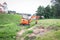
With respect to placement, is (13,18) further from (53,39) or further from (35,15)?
(53,39)

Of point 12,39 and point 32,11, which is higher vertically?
point 32,11

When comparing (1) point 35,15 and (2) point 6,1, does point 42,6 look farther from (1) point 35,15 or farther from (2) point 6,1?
(2) point 6,1

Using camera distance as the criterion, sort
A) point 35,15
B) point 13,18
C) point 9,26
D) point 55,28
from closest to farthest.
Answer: point 55,28 → point 9,26 → point 13,18 → point 35,15

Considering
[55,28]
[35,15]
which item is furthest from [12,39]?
[35,15]

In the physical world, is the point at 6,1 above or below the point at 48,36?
above

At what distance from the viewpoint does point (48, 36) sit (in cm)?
447

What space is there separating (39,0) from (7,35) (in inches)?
163

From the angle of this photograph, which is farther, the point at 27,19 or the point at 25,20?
the point at 27,19

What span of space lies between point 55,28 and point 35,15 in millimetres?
3656

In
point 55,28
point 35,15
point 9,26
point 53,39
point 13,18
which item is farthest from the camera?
point 35,15

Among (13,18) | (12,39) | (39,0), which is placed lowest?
(12,39)

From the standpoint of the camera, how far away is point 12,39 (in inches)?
231

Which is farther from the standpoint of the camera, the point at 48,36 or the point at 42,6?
the point at 42,6

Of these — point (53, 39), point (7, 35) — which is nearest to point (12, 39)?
point (7, 35)
